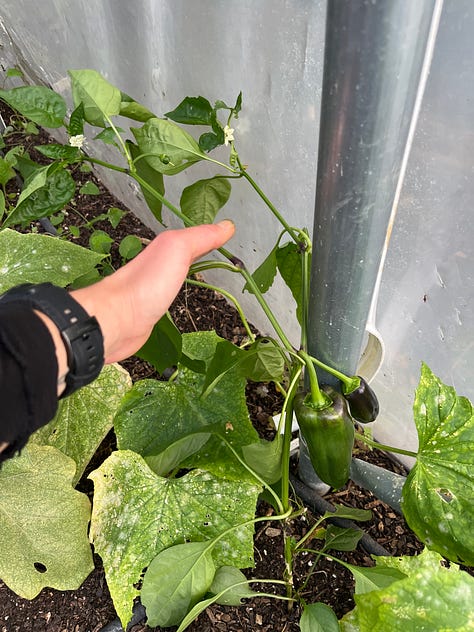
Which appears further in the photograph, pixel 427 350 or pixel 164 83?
pixel 164 83

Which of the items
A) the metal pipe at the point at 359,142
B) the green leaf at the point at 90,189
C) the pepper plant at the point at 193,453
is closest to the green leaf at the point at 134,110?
the pepper plant at the point at 193,453

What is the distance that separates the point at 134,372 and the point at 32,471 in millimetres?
313

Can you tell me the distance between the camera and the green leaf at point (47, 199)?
0.67 meters

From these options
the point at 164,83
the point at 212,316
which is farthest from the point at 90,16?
the point at 212,316

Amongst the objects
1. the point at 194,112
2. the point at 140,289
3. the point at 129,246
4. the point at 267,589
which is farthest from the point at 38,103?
the point at 267,589

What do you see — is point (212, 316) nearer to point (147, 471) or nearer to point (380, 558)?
point (147, 471)

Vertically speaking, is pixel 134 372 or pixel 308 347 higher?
pixel 308 347

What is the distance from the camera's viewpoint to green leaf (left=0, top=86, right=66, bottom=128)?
0.64m

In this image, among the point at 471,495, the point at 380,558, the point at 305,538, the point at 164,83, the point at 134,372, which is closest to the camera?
the point at 471,495

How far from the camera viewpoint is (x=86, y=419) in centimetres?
91

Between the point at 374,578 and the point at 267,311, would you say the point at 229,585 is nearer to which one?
the point at 374,578

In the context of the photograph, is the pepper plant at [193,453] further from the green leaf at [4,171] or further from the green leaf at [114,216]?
the green leaf at [4,171]

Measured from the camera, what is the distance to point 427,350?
782mm

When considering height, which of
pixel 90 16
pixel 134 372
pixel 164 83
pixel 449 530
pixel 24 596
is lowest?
pixel 24 596
